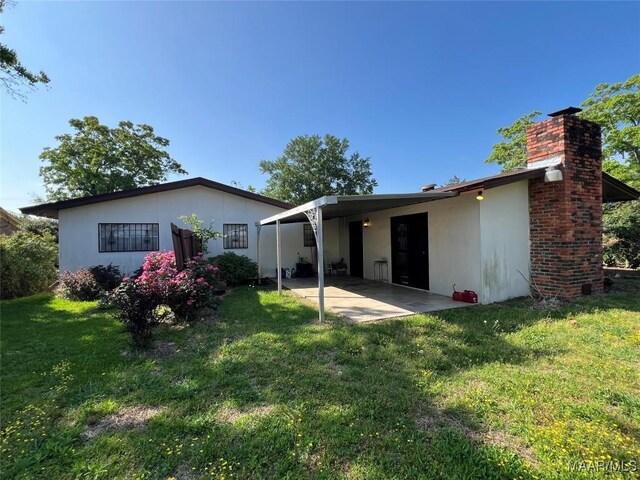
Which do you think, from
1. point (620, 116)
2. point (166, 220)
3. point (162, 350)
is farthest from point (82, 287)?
point (620, 116)

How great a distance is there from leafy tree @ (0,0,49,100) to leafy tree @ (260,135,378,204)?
783 inches

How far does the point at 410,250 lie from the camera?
27.5 feet

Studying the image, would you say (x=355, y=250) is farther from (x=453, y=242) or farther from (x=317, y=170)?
(x=317, y=170)

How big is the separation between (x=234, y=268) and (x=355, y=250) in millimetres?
4591

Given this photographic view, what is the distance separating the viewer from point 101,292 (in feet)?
25.1

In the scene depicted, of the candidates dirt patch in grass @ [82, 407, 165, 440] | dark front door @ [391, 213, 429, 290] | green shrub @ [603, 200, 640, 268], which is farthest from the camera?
green shrub @ [603, 200, 640, 268]

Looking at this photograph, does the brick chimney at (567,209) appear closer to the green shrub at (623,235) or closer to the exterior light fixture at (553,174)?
the exterior light fixture at (553,174)

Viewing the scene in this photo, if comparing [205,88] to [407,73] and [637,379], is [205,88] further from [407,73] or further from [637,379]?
[637,379]

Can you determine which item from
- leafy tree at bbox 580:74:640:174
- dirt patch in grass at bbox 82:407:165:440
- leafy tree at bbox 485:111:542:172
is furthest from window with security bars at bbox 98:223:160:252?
leafy tree at bbox 580:74:640:174

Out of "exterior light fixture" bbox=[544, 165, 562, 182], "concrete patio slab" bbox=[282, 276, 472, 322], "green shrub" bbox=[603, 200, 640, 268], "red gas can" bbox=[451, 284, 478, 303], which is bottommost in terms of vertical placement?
"concrete patio slab" bbox=[282, 276, 472, 322]

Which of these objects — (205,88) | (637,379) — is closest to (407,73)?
(205,88)

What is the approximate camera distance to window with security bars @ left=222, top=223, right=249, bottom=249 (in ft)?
35.4

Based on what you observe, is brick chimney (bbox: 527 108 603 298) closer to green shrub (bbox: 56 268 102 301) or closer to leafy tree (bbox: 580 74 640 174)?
green shrub (bbox: 56 268 102 301)

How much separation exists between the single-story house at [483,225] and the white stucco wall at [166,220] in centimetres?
4
